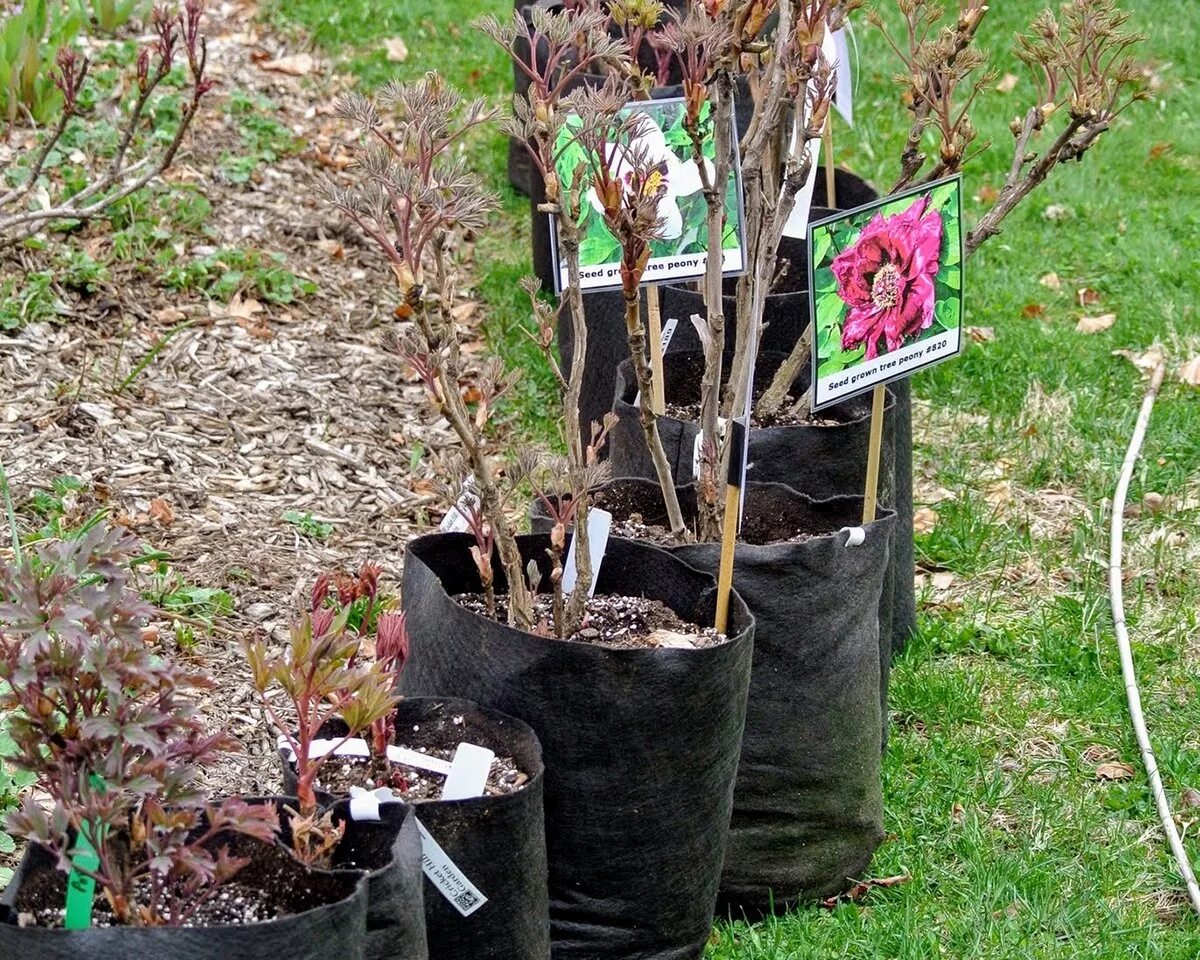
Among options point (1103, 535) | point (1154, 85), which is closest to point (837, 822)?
point (1103, 535)

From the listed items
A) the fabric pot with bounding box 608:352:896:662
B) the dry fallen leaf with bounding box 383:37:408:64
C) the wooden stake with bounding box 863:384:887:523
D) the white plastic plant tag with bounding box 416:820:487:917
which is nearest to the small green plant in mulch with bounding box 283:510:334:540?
the fabric pot with bounding box 608:352:896:662

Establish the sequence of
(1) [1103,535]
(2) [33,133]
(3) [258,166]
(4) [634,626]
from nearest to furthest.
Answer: (4) [634,626]
(1) [1103,535]
(2) [33,133]
(3) [258,166]

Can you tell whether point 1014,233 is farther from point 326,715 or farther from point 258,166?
point 326,715

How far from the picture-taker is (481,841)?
1767 millimetres

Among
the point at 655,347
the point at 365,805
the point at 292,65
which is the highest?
the point at 292,65

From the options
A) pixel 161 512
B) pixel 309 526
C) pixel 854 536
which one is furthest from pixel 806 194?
pixel 161 512

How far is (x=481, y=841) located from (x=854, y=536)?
0.83 m

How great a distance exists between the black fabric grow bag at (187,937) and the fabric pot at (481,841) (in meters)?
0.17

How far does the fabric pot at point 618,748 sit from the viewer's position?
191 cm

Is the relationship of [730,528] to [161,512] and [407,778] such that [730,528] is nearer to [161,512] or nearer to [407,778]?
[407,778]

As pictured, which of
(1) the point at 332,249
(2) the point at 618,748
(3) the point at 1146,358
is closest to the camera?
(2) the point at 618,748

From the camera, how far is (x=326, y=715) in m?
1.65

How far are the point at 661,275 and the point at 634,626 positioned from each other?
2.30 feet

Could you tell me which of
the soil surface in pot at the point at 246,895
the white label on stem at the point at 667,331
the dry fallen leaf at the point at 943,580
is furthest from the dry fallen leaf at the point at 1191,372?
the soil surface in pot at the point at 246,895
